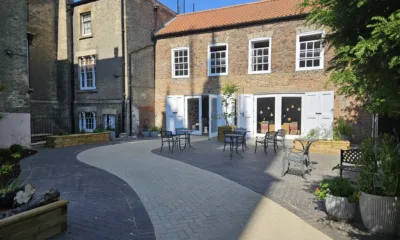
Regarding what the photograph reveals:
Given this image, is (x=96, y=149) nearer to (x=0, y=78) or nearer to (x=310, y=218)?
(x=0, y=78)

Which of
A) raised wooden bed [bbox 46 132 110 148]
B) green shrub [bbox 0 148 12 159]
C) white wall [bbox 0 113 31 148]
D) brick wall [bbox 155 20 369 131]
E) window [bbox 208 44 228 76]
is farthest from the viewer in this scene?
window [bbox 208 44 228 76]

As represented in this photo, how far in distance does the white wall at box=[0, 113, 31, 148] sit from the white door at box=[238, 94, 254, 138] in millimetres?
9794

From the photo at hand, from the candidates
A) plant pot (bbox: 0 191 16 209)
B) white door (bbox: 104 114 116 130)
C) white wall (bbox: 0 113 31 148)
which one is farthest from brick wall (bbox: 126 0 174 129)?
plant pot (bbox: 0 191 16 209)

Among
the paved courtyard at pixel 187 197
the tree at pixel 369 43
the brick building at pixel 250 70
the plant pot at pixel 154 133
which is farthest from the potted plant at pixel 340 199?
the plant pot at pixel 154 133

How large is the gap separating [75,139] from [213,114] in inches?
278

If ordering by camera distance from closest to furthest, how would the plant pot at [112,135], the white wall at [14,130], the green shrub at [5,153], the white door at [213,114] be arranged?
the green shrub at [5,153], the white wall at [14,130], the plant pot at [112,135], the white door at [213,114]

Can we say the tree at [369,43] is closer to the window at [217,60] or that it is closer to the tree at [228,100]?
the tree at [228,100]

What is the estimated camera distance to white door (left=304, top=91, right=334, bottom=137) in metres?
12.4

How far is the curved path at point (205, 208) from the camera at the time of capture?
3668 millimetres

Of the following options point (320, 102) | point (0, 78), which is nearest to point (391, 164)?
point (320, 102)

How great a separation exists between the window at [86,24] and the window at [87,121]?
5015 millimetres

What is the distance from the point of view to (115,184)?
595 cm

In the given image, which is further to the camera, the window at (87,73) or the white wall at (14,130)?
the window at (87,73)

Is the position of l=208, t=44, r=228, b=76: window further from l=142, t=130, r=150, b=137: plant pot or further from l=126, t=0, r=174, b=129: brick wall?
l=142, t=130, r=150, b=137: plant pot
